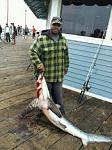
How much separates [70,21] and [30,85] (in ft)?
6.88

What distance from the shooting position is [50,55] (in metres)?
3.54

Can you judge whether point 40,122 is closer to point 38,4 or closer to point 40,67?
point 40,67

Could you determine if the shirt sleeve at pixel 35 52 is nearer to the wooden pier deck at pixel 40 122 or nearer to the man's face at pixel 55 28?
the man's face at pixel 55 28

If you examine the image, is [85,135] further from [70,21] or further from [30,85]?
[70,21]

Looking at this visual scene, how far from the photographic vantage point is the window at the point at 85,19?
213 inches

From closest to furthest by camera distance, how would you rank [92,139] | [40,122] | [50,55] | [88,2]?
[92,139] → [50,55] → [40,122] → [88,2]

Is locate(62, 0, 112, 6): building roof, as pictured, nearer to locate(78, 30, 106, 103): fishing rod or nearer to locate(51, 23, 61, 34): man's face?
locate(78, 30, 106, 103): fishing rod

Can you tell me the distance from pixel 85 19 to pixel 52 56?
8.50 ft

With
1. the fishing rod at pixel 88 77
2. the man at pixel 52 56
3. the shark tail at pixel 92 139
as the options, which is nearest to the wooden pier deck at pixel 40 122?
the shark tail at pixel 92 139

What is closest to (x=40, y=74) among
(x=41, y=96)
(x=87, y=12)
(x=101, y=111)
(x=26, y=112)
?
(x=41, y=96)

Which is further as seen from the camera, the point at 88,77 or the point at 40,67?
the point at 88,77

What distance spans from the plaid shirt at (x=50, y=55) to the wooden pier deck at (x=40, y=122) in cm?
87

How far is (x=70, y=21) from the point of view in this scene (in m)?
5.93

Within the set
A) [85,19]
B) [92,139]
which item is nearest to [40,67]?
[92,139]
